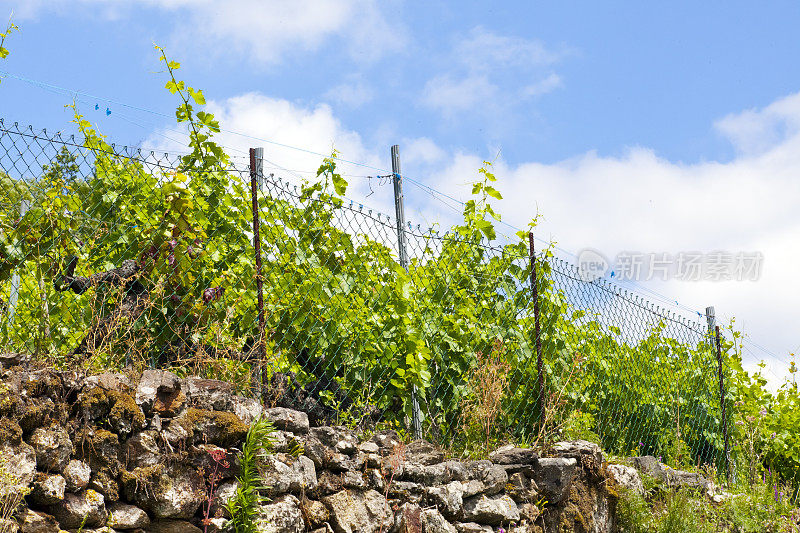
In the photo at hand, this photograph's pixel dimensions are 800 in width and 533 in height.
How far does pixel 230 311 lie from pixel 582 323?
3465mm

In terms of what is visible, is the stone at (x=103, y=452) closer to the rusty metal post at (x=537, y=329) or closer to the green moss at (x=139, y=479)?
the green moss at (x=139, y=479)

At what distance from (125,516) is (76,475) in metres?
0.28

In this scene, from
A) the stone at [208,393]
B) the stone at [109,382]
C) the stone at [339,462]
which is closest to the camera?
the stone at [109,382]

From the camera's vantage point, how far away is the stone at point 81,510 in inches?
115

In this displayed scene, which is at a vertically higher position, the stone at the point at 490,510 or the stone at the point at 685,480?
the stone at the point at 685,480

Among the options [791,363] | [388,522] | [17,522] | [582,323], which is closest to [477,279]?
[582,323]

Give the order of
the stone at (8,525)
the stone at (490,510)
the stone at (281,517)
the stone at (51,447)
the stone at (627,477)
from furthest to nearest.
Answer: the stone at (627,477) < the stone at (490,510) < the stone at (281,517) < the stone at (51,447) < the stone at (8,525)

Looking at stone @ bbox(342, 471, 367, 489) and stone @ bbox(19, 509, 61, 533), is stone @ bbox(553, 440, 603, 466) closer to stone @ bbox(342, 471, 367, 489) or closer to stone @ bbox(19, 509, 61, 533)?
stone @ bbox(342, 471, 367, 489)

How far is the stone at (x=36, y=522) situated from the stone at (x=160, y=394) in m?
0.57

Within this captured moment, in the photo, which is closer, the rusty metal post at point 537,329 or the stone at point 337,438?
the stone at point 337,438

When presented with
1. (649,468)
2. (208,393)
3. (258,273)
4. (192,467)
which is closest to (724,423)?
(649,468)

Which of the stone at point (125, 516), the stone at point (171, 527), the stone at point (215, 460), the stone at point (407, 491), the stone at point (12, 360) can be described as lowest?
the stone at point (171, 527)

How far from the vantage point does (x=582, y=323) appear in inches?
253

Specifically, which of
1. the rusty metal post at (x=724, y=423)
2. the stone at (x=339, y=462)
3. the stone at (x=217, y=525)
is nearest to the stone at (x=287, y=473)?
the stone at (x=339, y=462)
